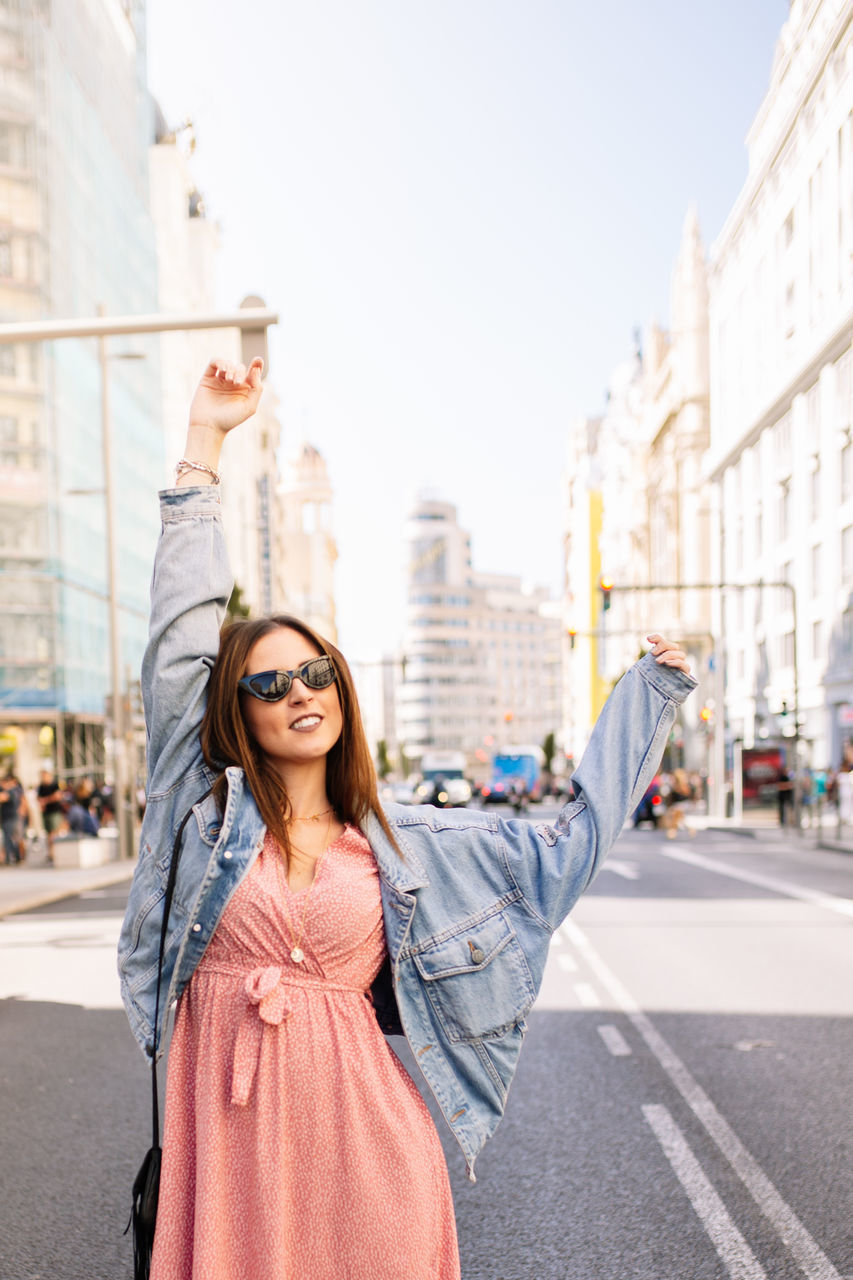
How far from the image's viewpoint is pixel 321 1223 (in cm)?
234

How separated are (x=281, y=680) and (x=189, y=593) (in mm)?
291

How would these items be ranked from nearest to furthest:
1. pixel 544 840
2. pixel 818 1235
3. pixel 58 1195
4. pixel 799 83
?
pixel 544 840
pixel 818 1235
pixel 58 1195
pixel 799 83

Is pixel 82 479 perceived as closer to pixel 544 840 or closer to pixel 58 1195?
pixel 58 1195

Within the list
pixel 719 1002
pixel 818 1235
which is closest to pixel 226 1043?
pixel 818 1235

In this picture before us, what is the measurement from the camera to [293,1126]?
2.35m

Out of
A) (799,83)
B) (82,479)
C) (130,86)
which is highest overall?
(799,83)

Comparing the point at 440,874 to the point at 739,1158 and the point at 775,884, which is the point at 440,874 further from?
the point at 775,884

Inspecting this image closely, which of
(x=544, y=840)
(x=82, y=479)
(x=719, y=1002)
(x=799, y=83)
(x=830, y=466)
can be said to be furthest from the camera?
(x=799, y=83)

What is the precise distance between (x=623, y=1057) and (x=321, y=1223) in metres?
5.17

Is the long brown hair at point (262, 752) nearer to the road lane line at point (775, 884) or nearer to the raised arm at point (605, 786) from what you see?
the raised arm at point (605, 786)

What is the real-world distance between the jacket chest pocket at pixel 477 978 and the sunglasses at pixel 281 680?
1.85 feet

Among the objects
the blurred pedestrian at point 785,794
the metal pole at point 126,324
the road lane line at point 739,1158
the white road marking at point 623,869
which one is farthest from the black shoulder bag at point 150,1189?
the blurred pedestrian at point 785,794

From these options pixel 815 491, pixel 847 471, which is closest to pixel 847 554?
pixel 847 471

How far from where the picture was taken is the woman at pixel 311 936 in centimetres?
234
